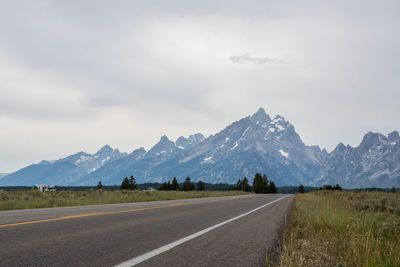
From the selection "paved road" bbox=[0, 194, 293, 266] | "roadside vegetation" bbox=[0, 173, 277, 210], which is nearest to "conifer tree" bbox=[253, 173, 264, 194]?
"roadside vegetation" bbox=[0, 173, 277, 210]

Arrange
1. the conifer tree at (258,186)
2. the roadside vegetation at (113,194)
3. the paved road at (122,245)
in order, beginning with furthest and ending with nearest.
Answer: the conifer tree at (258,186)
the roadside vegetation at (113,194)
the paved road at (122,245)

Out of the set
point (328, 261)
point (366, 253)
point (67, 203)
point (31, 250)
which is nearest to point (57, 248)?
point (31, 250)

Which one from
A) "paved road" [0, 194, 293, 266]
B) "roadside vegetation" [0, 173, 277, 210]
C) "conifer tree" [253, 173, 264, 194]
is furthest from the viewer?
"conifer tree" [253, 173, 264, 194]

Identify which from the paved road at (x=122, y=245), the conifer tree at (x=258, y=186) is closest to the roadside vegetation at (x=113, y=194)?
the conifer tree at (x=258, y=186)

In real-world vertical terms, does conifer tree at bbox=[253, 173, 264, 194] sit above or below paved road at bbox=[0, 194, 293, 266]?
below

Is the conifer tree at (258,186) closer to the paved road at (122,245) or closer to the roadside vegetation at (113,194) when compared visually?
the roadside vegetation at (113,194)

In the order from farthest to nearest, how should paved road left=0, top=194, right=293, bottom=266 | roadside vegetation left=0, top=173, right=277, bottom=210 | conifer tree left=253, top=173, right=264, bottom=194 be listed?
conifer tree left=253, top=173, right=264, bottom=194 → roadside vegetation left=0, top=173, right=277, bottom=210 → paved road left=0, top=194, right=293, bottom=266

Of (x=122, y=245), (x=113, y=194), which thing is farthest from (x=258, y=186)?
(x=122, y=245)

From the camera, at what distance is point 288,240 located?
682cm

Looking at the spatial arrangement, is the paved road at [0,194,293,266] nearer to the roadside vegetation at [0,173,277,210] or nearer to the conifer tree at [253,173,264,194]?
the roadside vegetation at [0,173,277,210]

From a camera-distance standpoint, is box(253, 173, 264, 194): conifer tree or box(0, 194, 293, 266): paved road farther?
box(253, 173, 264, 194): conifer tree

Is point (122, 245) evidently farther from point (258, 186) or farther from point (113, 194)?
point (258, 186)

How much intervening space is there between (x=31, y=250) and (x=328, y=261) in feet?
14.4

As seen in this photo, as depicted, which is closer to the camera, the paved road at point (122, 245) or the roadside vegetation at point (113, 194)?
the paved road at point (122, 245)
